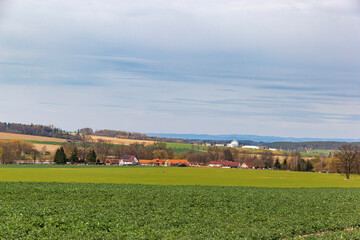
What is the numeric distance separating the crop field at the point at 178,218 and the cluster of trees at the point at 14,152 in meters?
119

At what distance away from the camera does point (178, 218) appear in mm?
29312

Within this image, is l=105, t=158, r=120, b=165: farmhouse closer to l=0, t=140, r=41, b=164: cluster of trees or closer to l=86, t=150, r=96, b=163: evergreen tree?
l=86, t=150, r=96, b=163: evergreen tree

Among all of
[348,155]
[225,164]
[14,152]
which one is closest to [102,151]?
[14,152]

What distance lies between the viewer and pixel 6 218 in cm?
2620

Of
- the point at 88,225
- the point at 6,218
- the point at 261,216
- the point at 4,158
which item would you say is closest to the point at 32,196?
the point at 6,218

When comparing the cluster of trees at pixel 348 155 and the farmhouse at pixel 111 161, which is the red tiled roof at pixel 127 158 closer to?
the farmhouse at pixel 111 161

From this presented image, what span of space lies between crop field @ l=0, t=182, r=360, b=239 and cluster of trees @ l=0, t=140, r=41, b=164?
11913 cm

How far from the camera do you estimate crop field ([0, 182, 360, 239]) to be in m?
23.8

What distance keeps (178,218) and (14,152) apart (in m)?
144

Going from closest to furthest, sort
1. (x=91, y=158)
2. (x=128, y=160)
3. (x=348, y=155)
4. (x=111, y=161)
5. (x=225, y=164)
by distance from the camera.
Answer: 1. (x=348, y=155)
2. (x=91, y=158)
3. (x=128, y=160)
4. (x=111, y=161)
5. (x=225, y=164)

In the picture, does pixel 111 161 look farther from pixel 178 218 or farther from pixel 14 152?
pixel 178 218

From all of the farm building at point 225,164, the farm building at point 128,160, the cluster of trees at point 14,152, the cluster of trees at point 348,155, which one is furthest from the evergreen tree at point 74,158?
the cluster of trees at point 348,155

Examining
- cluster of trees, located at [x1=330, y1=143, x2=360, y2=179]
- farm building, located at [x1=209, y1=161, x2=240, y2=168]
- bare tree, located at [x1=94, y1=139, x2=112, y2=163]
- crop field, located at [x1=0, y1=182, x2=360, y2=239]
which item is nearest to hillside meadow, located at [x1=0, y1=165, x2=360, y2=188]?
cluster of trees, located at [x1=330, y1=143, x2=360, y2=179]

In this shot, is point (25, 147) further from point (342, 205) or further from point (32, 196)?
point (342, 205)
